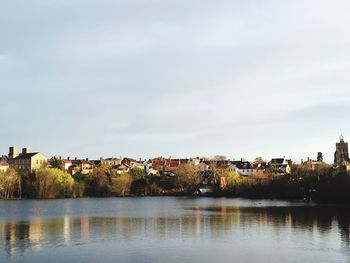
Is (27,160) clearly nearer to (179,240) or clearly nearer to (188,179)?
(188,179)

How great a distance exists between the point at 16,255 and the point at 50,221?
1941 cm

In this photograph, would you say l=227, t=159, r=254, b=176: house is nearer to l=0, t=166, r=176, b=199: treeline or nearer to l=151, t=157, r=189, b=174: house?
l=151, t=157, r=189, b=174: house

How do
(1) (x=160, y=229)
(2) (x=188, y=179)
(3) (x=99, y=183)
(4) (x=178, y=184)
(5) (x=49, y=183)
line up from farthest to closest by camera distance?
1. (4) (x=178, y=184)
2. (2) (x=188, y=179)
3. (3) (x=99, y=183)
4. (5) (x=49, y=183)
5. (1) (x=160, y=229)

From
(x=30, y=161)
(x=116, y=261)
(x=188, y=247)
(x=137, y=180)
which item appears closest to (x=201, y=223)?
(x=188, y=247)

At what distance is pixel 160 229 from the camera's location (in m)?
37.1

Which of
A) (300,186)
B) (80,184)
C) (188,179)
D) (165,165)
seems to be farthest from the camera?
(165,165)

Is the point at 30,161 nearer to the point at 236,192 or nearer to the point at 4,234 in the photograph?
the point at 236,192

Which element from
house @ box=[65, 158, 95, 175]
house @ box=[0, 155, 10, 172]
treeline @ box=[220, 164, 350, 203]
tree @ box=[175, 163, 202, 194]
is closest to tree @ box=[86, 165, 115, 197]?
tree @ box=[175, 163, 202, 194]

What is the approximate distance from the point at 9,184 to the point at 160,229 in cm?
6646

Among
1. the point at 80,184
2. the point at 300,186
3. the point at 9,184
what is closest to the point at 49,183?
the point at 9,184

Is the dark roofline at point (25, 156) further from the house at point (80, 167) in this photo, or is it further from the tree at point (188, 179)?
the tree at point (188, 179)

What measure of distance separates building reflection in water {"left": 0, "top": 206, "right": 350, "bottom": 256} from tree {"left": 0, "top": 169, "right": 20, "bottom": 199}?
2131 inches

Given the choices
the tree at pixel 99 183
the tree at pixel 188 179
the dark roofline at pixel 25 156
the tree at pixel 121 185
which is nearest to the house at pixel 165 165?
the tree at pixel 188 179

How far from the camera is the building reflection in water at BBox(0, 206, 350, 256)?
3084cm
